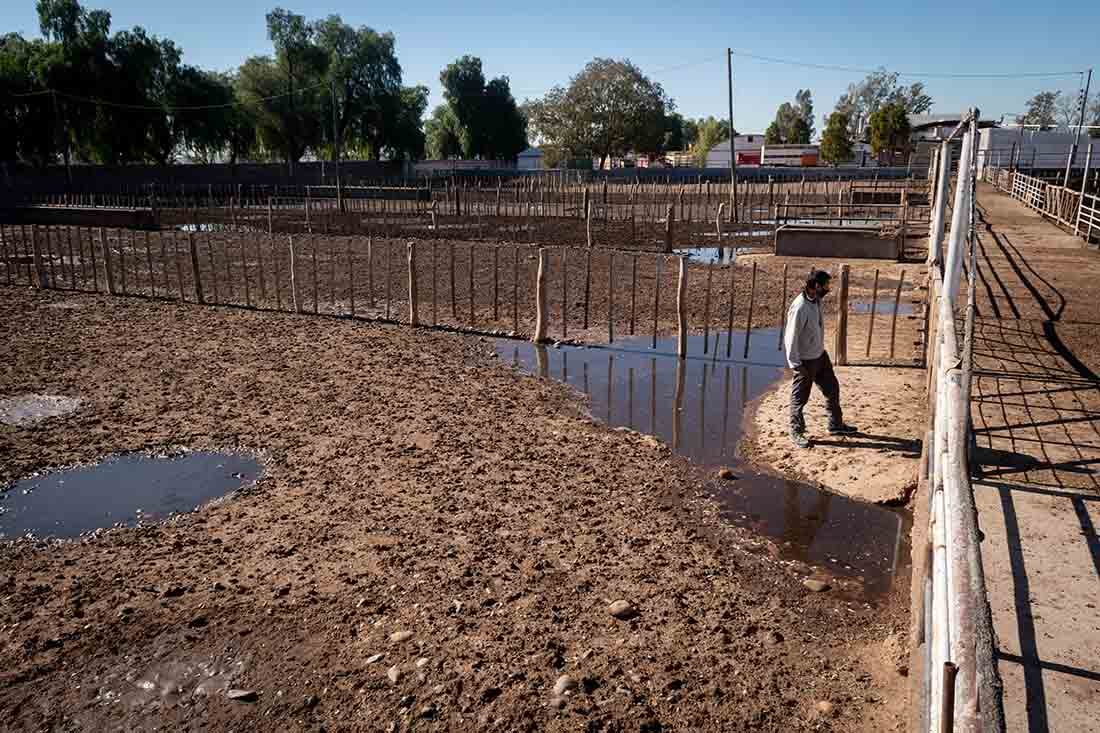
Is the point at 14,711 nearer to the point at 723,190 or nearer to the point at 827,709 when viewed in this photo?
the point at 827,709

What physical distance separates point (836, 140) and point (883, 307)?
5068 centimetres

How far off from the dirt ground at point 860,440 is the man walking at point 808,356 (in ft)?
0.61

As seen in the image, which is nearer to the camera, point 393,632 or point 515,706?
point 515,706

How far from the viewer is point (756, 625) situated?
4.94m

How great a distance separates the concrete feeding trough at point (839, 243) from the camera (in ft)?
70.8

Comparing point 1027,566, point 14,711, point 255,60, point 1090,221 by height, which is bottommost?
point 14,711

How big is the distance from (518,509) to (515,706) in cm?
250

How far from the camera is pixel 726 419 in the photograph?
9.09m

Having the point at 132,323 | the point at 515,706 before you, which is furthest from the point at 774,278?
the point at 515,706

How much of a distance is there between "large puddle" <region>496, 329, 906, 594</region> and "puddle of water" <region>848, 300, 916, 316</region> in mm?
2591

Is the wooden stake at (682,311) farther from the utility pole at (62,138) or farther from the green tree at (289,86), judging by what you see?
the green tree at (289,86)

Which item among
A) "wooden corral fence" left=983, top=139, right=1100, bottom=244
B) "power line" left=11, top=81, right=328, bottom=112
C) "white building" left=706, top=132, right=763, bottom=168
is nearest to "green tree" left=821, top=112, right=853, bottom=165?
"white building" left=706, top=132, right=763, bottom=168

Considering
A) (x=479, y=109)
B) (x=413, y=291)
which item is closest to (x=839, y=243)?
(x=413, y=291)

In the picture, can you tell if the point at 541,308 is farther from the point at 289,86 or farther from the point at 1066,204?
the point at 289,86
